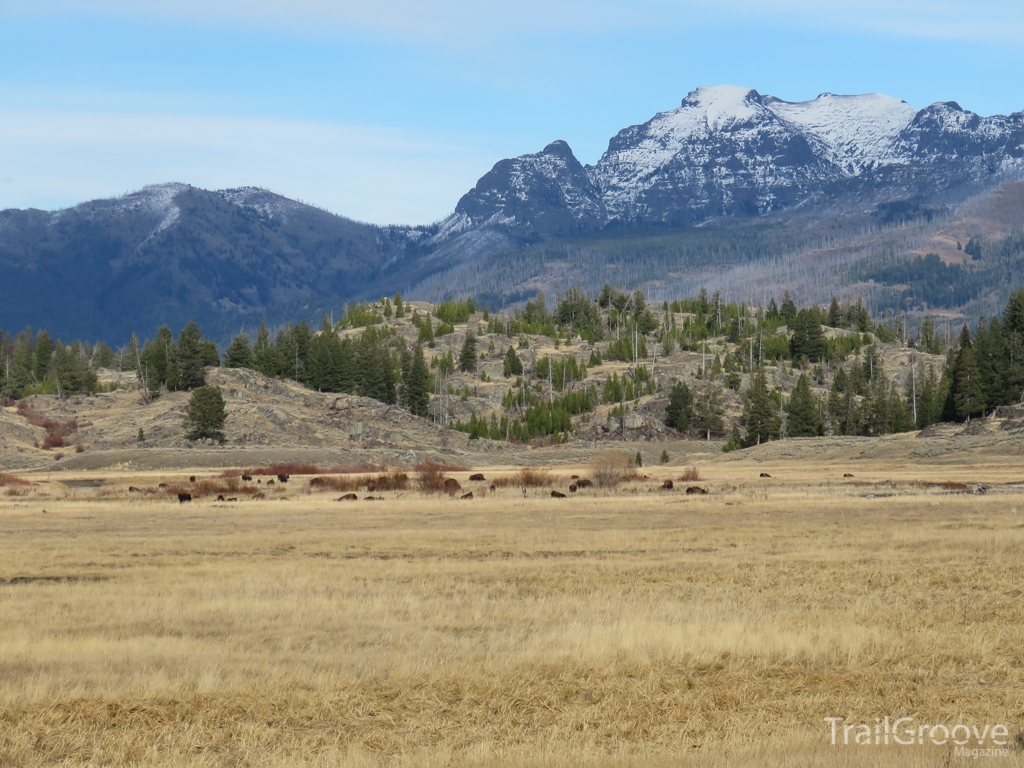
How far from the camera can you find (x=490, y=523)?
42.6m

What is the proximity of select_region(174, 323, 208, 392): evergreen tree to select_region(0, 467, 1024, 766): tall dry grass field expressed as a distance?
365 feet

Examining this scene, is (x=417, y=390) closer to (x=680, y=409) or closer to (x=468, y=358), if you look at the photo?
(x=468, y=358)

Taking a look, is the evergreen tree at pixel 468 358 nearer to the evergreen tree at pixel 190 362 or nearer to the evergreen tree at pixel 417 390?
the evergreen tree at pixel 417 390

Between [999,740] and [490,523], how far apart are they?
102 feet

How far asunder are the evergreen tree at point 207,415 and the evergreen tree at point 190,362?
77.5ft

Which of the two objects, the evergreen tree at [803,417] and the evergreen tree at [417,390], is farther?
the evergreen tree at [417,390]

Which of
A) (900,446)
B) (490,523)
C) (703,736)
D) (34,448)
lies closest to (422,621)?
(703,736)

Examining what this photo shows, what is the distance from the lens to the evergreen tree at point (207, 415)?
117188mm

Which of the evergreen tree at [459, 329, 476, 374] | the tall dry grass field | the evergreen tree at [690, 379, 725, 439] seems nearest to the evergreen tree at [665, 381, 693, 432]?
the evergreen tree at [690, 379, 725, 439]

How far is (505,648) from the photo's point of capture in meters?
17.1

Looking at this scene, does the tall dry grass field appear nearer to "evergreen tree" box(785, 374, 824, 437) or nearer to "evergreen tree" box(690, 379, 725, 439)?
"evergreen tree" box(785, 374, 824, 437)

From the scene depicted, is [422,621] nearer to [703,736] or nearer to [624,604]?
[624,604]

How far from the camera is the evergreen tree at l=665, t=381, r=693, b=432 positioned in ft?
520

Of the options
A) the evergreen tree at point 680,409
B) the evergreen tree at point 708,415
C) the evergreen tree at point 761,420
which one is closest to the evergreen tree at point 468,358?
the evergreen tree at point 680,409
